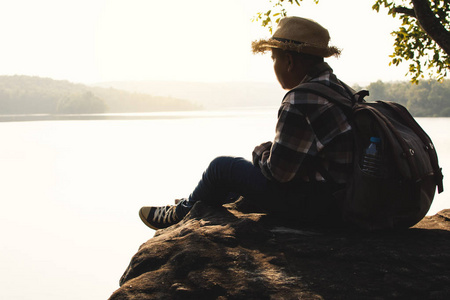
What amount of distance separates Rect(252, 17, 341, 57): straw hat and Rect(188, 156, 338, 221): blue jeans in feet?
2.34

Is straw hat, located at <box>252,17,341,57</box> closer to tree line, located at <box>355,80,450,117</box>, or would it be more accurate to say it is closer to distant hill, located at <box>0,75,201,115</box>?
tree line, located at <box>355,80,450,117</box>

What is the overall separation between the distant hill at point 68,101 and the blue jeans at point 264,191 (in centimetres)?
6486

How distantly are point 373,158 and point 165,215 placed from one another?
1698 mm

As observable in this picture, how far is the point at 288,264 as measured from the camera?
7.10 feet

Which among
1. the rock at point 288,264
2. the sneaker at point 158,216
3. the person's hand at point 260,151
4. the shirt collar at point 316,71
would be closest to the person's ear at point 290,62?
the shirt collar at point 316,71

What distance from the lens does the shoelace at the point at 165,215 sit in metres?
3.27

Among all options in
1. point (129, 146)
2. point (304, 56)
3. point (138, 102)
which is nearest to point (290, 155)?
point (304, 56)

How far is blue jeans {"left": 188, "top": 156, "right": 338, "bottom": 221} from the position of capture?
236cm

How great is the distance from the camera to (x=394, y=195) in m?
2.16

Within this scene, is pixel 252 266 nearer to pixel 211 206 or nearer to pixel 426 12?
pixel 211 206

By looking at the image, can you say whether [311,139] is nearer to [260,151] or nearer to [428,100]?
[260,151]

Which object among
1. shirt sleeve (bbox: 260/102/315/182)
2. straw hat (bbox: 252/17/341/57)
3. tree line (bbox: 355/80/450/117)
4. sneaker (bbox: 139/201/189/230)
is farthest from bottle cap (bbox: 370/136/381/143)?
tree line (bbox: 355/80/450/117)

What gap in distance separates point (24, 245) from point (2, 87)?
290 feet

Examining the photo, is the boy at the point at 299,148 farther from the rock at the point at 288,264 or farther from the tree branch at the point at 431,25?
the tree branch at the point at 431,25
